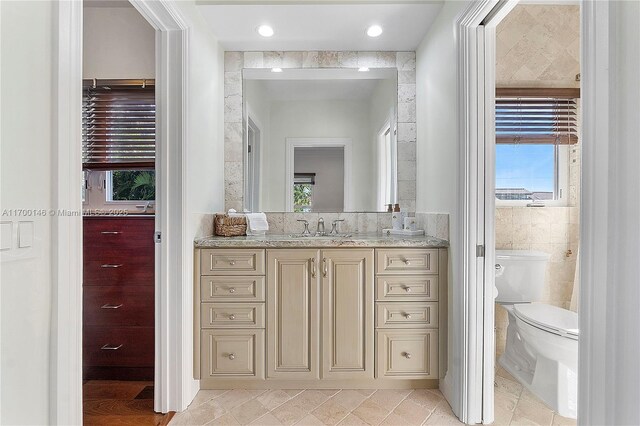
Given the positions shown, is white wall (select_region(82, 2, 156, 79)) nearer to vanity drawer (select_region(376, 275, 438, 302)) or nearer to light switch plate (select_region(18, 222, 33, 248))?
light switch plate (select_region(18, 222, 33, 248))

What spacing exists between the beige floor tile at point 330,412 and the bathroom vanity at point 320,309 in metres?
0.15

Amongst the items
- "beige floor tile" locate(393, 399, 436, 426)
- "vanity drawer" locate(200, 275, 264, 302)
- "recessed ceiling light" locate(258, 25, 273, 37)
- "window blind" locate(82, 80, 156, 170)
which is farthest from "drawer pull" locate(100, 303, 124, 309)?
"recessed ceiling light" locate(258, 25, 273, 37)

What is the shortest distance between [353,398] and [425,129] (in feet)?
6.06

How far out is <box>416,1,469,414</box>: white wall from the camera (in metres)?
1.77

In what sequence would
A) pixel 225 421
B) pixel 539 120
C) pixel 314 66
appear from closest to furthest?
pixel 225 421 → pixel 539 120 → pixel 314 66

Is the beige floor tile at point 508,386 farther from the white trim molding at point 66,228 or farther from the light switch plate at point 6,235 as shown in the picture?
the light switch plate at point 6,235

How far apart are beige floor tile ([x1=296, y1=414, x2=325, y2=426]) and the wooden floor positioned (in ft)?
2.36

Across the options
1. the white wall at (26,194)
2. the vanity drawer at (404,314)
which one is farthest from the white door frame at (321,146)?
the white wall at (26,194)

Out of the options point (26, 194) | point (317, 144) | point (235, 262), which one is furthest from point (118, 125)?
point (26, 194)

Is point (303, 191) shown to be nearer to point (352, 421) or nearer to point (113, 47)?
point (352, 421)

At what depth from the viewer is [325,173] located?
259 centimetres

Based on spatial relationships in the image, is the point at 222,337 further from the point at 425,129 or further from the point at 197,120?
the point at 425,129

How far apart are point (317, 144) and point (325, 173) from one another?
25 cm

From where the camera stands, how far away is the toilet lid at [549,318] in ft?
5.78
